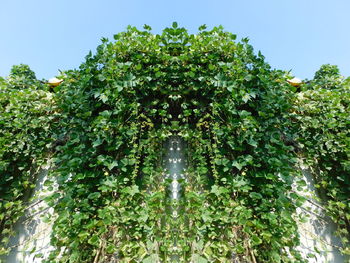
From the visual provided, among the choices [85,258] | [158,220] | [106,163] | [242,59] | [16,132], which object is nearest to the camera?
[85,258]

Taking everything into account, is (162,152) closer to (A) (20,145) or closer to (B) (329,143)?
(A) (20,145)

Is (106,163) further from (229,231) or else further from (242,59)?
(242,59)

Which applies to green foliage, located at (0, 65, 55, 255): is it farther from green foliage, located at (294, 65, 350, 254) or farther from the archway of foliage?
green foliage, located at (294, 65, 350, 254)

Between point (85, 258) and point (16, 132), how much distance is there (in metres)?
1.52

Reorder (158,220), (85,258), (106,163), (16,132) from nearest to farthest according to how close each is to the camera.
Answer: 1. (85,258)
2. (106,163)
3. (158,220)
4. (16,132)

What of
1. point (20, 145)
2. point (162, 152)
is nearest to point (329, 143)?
point (162, 152)

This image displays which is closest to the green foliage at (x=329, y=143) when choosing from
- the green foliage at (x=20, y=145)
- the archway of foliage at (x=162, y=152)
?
the archway of foliage at (x=162, y=152)

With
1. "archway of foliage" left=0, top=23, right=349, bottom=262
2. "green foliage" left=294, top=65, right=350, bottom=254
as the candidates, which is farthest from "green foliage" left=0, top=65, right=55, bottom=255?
"green foliage" left=294, top=65, right=350, bottom=254

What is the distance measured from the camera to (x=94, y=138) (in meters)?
1.80

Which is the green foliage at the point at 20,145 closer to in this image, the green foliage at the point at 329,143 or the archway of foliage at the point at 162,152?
the archway of foliage at the point at 162,152

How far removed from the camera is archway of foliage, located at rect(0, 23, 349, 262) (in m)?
1.66

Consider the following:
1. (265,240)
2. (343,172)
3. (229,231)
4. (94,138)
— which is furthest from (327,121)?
(94,138)

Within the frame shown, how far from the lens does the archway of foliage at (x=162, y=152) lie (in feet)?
5.43

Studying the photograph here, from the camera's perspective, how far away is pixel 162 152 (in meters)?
2.18
